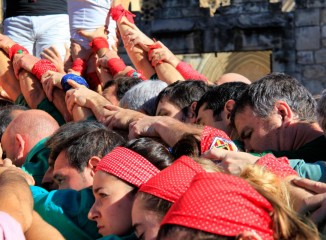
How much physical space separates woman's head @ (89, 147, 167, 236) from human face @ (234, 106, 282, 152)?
2.57 ft

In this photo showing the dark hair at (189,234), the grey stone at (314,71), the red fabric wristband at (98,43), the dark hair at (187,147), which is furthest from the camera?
the grey stone at (314,71)

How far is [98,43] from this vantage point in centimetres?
623

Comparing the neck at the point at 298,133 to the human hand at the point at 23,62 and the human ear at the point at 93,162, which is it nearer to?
the human ear at the point at 93,162

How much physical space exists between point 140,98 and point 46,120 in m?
0.51

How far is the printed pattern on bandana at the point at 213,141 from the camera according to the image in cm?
382

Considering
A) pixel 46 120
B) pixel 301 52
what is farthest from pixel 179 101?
pixel 301 52

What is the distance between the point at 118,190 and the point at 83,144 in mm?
566

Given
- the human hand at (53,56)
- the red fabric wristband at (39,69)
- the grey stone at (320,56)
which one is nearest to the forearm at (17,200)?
the red fabric wristband at (39,69)

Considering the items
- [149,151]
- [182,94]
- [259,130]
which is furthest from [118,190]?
[182,94]

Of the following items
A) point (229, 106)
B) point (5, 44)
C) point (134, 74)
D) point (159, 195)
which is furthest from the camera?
point (5, 44)

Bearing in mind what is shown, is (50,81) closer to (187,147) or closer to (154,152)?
(187,147)

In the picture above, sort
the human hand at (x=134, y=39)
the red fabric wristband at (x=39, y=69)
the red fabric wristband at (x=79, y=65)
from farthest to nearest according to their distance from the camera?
1. the red fabric wristband at (x=79, y=65)
2. the human hand at (x=134, y=39)
3. the red fabric wristband at (x=39, y=69)

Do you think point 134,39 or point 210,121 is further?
point 134,39

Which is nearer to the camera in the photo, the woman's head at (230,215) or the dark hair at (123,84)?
the woman's head at (230,215)
